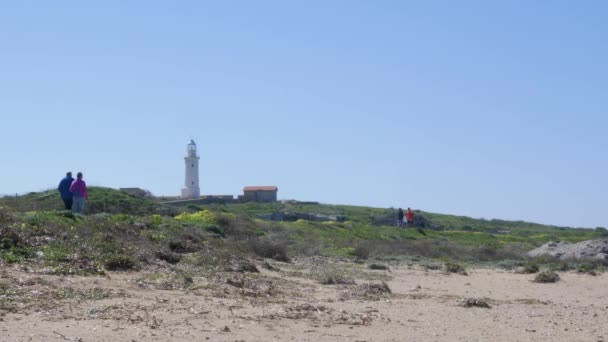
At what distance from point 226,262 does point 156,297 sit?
21.6 feet

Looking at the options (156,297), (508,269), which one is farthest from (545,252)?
(156,297)

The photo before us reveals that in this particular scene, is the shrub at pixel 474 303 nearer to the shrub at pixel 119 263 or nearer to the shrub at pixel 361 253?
the shrub at pixel 119 263

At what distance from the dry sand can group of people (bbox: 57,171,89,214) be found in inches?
370

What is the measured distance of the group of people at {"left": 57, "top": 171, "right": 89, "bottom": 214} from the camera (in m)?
27.2

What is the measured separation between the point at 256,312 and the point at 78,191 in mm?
14663

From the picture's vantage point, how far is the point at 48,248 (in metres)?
18.2

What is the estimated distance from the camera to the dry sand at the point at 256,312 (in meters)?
12.2

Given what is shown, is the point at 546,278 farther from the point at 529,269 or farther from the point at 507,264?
the point at 507,264

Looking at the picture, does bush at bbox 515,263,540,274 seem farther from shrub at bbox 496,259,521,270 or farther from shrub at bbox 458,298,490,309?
shrub at bbox 458,298,490,309

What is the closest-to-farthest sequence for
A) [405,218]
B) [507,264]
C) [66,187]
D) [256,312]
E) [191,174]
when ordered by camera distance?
[256,312] < [66,187] < [507,264] < [405,218] < [191,174]

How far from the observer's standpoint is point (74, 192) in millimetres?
27344

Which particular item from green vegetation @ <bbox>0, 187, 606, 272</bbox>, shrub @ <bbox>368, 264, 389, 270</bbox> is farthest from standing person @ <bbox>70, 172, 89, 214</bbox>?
shrub @ <bbox>368, 264, 389, 270</bbox>

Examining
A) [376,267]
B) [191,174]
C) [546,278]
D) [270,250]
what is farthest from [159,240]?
[191,174]

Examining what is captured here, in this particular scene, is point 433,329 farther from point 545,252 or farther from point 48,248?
point 545,252
